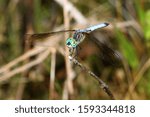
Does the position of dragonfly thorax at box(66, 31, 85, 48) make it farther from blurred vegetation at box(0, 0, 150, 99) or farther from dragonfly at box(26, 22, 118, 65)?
blurred vegetation at box(0, 0, 150, 99)

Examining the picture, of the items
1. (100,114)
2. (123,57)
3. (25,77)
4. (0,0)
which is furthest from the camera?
(0,0)

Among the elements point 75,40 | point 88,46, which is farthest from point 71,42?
point 88,46

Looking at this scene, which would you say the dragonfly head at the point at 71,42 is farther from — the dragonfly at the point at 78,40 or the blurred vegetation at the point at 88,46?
the blurred vegetation at the point at 88,46

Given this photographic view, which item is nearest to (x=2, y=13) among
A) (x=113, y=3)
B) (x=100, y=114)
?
(x=113, y=3)

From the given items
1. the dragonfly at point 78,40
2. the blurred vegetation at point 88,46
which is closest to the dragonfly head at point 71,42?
the dragonfly at point 78,40

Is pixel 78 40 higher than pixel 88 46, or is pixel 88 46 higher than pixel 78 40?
pixel 88 46

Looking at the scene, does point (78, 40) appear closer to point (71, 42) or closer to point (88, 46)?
point (71, 42)

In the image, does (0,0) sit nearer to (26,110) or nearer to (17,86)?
(17,86)

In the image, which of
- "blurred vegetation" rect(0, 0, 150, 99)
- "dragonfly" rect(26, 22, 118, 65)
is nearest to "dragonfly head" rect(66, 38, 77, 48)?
"dragonfly" rect(26, 22, 118, 65)
